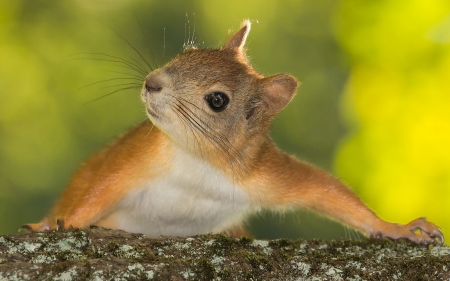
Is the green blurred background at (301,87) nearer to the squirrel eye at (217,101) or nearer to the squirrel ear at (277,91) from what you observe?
the squirrel ear at (277,91)

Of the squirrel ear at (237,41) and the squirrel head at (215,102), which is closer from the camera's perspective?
the squirrel head at (215,102)

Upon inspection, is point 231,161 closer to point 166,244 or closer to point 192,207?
point 192,207

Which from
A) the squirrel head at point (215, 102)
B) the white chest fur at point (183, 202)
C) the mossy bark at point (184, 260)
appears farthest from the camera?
the white chest fur at point (183, 202)

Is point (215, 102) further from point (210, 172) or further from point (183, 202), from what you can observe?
point (183, 202)

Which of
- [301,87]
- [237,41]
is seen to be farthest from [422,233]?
→ [301,87]

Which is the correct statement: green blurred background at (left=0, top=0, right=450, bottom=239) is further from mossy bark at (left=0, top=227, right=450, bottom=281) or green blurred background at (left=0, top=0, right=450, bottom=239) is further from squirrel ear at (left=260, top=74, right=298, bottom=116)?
mossy bark at (left=0, top=227, right=450, bottom=281)

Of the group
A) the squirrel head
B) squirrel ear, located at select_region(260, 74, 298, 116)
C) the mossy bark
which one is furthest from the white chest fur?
the mossy bark

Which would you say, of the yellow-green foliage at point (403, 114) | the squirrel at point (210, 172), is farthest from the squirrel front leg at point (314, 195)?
the yellow-green foliage at point (403, 114)
